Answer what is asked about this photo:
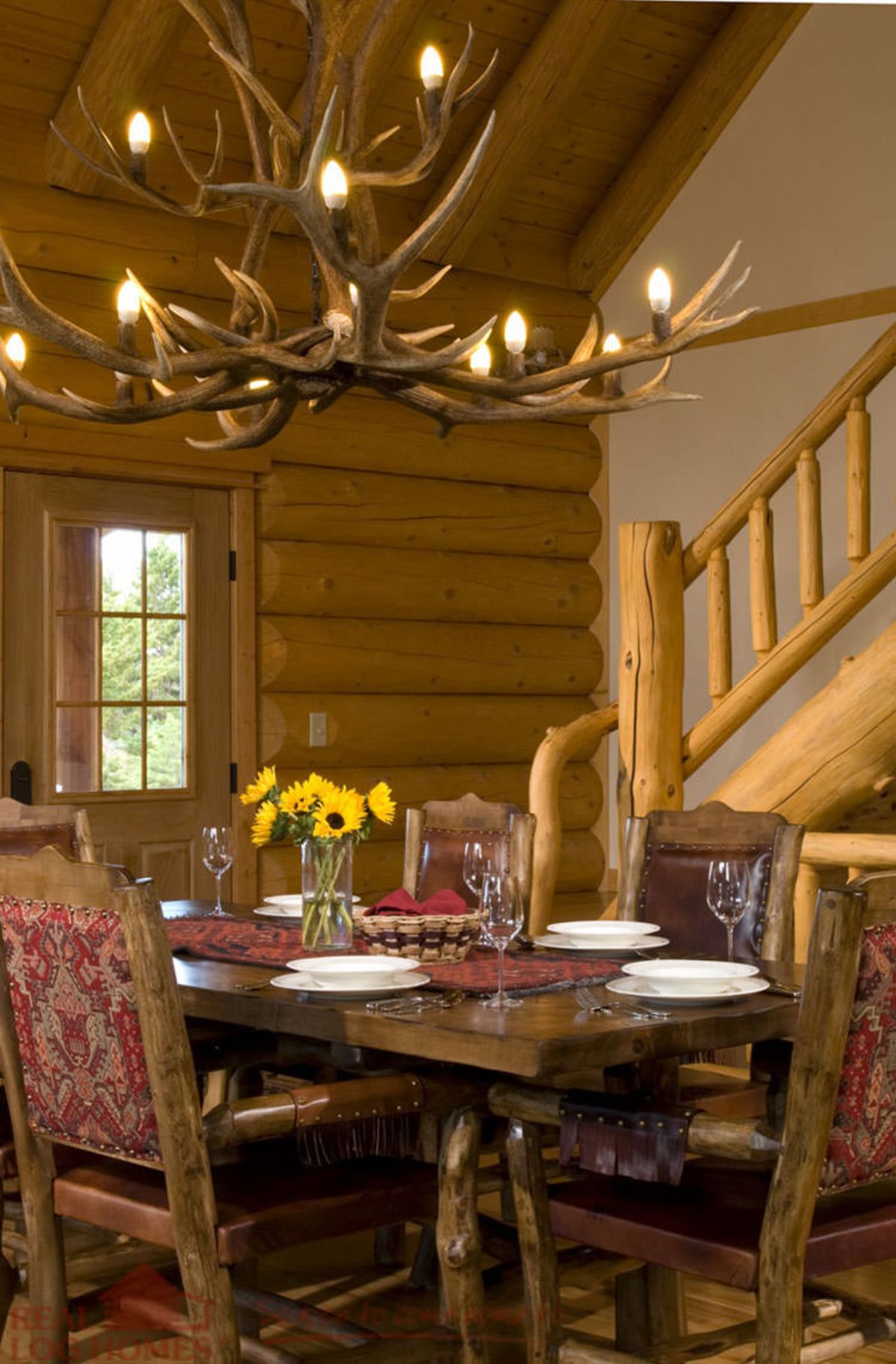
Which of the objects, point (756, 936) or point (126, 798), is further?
point (126, 798)

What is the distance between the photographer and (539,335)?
712cm

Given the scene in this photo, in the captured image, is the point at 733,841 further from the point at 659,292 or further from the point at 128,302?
the point at 128,302

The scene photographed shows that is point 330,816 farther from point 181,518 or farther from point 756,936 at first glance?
point 181,518

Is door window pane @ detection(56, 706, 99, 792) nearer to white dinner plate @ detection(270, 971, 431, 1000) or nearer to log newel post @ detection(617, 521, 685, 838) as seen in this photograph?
log newel post @ detection(617, 521, 685, 838)

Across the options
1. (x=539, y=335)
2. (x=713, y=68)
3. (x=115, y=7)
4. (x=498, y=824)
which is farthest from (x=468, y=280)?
(x=498, y=824)

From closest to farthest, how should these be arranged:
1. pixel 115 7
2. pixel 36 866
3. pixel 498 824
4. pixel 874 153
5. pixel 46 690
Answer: pixel 36 866
pixel 498 824
pixel 115 7
pixel 46 690
pixel 874 153

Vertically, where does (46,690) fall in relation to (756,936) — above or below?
above

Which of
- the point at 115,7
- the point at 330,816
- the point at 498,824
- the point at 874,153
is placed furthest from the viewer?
the point at 874,153

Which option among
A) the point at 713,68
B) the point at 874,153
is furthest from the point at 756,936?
the point at 713,68

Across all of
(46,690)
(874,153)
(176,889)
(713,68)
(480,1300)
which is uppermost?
(713,68)

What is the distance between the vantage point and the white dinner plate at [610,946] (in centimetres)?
354

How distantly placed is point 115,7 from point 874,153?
306cm

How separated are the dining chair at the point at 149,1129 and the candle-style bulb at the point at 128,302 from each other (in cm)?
127

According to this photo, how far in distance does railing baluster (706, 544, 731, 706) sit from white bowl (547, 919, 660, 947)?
1815 millimetres
